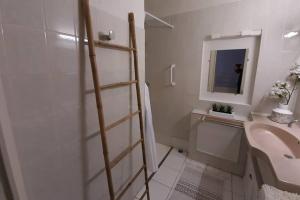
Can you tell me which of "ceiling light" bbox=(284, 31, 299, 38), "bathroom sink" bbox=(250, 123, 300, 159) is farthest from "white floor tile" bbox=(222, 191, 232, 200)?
"ceiling light" bbox=(284, 31, 299, 38)

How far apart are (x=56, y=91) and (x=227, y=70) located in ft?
Answer: 6.28

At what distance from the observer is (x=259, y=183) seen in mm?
1048

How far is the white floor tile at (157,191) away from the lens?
5.36 feet

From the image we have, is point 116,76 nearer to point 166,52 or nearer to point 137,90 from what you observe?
point 137,90

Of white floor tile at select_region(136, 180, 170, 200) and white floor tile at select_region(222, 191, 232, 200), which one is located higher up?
white floor tile at select_region(222, 191, 232, 200)

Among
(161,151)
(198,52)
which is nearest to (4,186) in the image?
(161,151)

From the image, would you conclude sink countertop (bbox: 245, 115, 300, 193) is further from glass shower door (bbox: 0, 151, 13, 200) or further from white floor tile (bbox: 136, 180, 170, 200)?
glass shower door (bbox: 0, 151, 13, 200)

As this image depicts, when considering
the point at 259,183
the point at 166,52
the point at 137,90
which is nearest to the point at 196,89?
the point at 166,52

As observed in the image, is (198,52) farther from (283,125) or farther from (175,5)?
(283,125)

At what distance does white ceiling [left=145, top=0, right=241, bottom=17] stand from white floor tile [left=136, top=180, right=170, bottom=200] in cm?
231

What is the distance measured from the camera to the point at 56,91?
0.76m

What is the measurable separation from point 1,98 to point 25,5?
15.5 inches

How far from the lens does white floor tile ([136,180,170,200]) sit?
1.63 metres

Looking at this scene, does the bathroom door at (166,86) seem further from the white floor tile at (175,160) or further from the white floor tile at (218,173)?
the white floor tile at (218,173)
